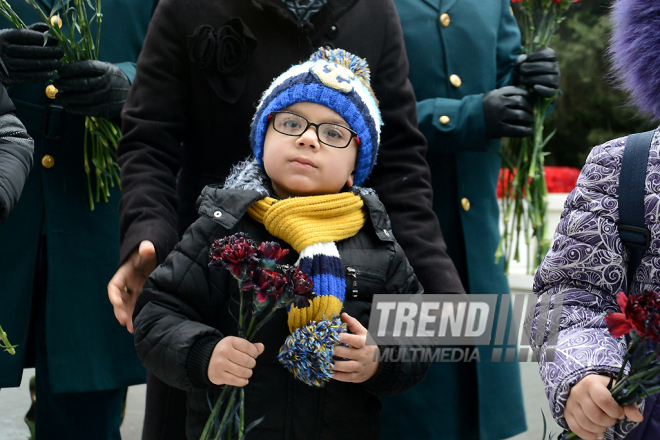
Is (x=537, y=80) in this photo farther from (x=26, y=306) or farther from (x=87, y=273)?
(x=26, y=306)

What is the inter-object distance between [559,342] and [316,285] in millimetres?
562

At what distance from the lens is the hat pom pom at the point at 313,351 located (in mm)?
1753

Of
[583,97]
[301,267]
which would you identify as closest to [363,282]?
[301,267]

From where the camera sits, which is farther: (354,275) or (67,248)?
(67,248)

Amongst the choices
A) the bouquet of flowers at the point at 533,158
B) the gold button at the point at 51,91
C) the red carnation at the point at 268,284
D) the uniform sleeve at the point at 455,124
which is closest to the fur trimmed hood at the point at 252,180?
the red carnation at the point at 268,284

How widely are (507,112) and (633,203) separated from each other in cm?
106

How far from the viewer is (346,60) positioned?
7.18 feet

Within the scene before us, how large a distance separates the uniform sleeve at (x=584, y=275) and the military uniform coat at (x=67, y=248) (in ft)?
5.47

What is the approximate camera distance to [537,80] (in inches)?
112

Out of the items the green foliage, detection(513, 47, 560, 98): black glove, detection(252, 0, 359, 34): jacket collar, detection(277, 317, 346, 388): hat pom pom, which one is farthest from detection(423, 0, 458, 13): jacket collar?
the green foliage

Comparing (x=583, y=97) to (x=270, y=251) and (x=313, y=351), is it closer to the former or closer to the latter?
(x=313, y=351)

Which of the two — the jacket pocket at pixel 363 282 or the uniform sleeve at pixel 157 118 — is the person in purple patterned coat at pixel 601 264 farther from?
the uniform sleeve at pixel 157 118

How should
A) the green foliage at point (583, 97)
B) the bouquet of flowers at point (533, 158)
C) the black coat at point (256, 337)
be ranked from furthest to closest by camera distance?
the green foliage at point (583, 97) → the bouquet of flowers at point (533, 158) → the black coat at point (256, 337)

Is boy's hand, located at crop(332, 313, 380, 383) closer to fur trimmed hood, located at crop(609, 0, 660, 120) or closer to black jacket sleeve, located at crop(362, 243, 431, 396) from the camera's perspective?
black jacket sleeve, located at crop(362, 243, 431, 396)
